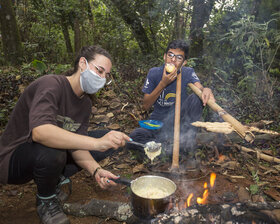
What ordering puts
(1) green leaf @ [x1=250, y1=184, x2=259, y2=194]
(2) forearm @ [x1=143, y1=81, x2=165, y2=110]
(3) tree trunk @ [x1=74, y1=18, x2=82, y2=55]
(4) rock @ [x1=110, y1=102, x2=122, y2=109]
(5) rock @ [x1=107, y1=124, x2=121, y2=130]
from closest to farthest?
(1) green leaf @ [x1=250, y1=184, x2=259, y2=194] → (2) forearm @ [x1=143, y1=81, x2=165, y2=110] → (5) rock @ [x1=107, y1=124, x2=121, y2=130] → (4) rock @ [x1=110, y1=102, x2=122, y2=109] → (3) tree trunk @ [x1=74, y1=18, x2=82, y2=55]

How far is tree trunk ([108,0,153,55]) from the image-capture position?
7.19 m

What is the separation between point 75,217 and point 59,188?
0.50 m

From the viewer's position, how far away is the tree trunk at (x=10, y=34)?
20.9 ft

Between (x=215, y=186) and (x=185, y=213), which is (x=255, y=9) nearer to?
(x=215, y=186)

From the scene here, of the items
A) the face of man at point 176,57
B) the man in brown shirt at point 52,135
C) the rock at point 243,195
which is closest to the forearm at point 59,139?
the man in brown shirt at point 52,135

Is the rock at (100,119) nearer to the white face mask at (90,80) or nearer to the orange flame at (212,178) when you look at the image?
the white face mask at (90,80)

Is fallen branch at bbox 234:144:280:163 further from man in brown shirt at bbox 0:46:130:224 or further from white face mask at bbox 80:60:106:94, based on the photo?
white face mask at bbox 80:60:106:94

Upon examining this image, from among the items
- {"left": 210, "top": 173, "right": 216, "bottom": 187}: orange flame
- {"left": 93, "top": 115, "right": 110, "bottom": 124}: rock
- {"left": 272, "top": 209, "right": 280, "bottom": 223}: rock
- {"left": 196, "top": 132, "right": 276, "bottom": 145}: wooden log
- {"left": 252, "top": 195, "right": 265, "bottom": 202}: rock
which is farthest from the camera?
{"left": 93, "top": 115, "right": 110, "bottom": 124}: rock

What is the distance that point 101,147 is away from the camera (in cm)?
203

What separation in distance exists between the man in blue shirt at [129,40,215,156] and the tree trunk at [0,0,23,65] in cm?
510

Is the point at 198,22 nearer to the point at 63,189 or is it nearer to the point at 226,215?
the point at 63,189

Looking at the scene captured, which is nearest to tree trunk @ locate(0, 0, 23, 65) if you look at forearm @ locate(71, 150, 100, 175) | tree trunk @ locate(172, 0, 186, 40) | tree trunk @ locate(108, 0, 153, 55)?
tree trunk @ locate(108, 0, 153, 55)

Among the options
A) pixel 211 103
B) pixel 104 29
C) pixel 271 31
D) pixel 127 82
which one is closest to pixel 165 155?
pixel 211 103

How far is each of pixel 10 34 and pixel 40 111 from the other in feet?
19.4
